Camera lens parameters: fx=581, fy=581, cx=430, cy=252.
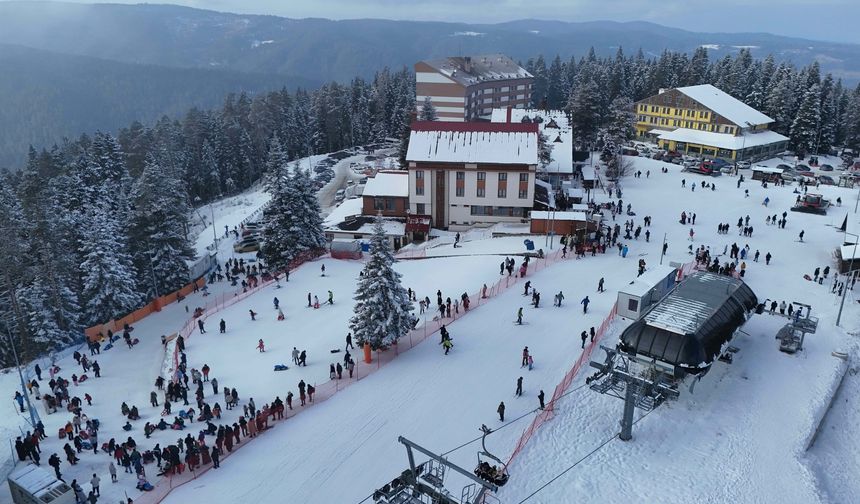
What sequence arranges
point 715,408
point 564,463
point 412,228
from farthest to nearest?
1. point 412,228
2. point 715,408
3. point 564,463

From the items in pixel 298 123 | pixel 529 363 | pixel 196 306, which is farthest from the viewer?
pixel 298 123

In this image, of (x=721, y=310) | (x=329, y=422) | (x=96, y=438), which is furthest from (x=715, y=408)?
(x=96, y=438)

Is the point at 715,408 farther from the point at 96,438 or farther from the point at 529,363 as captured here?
the point at 96,438

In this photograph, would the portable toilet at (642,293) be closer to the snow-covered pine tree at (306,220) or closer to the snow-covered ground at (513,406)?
the snow-covered ground at (513,406)

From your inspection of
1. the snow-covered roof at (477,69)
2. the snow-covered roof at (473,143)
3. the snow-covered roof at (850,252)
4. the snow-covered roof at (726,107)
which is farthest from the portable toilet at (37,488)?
the snow-covered roof at (477,69)

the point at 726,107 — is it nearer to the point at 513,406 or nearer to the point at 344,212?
the point at 344,212

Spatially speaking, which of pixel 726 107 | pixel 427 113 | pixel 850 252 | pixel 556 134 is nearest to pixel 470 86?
pixel 427 113

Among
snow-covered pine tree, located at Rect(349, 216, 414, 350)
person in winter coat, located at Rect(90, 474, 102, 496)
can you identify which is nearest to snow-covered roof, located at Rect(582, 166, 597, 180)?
snow-covered pine tree, located at Rect(349, 216, 414, 350)
